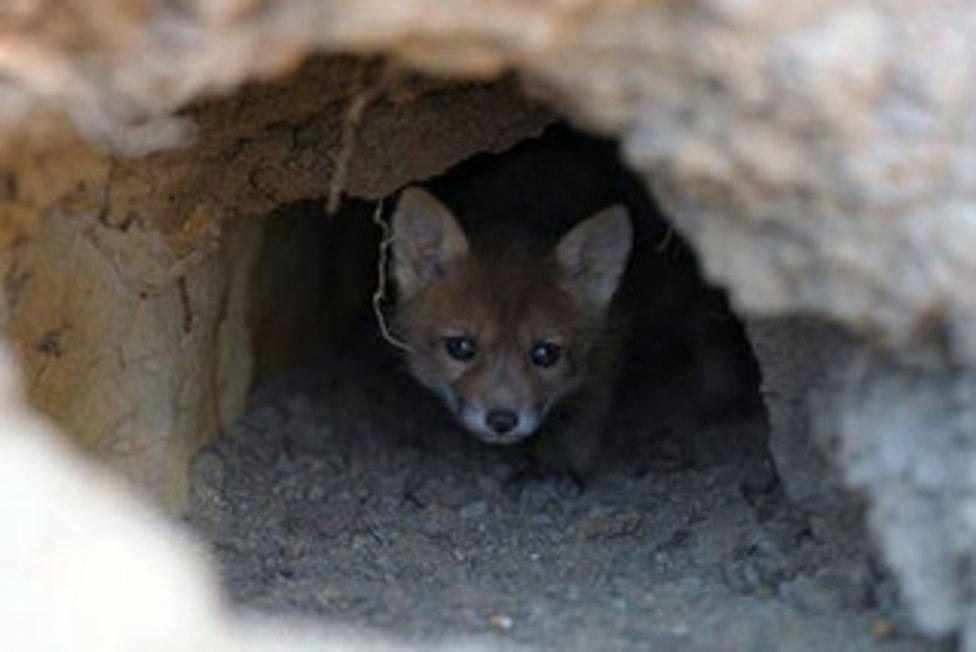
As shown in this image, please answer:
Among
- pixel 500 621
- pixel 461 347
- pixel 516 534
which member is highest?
pixel 500 621

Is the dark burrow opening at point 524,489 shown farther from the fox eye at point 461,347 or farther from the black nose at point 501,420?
the fox eye at point 461,347

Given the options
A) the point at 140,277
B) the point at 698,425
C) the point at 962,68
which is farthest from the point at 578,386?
the point at 962,68

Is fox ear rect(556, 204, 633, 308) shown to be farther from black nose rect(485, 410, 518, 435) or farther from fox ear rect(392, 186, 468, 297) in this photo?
black nose rect(485, 410, 518, 435)

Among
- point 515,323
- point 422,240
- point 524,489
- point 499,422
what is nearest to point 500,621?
point 524,489

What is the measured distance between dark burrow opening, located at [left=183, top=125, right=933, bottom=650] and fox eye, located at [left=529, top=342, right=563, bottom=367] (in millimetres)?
304

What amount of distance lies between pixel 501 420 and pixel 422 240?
64 centimetres

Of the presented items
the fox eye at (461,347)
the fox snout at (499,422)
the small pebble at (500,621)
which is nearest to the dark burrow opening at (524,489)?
the small pebble at (500,621)

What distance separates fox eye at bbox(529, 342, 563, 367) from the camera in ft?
17.0

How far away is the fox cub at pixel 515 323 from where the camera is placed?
5121 mm

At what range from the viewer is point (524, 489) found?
486cm

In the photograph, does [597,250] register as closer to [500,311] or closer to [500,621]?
[500,311]

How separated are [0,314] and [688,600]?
1.51m

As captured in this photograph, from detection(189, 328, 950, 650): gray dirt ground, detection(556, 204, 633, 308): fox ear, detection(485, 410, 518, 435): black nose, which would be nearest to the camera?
detection(189, 328, 950, 650): gray dirt ground

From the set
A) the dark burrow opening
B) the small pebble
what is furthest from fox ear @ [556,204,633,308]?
the small pebble
